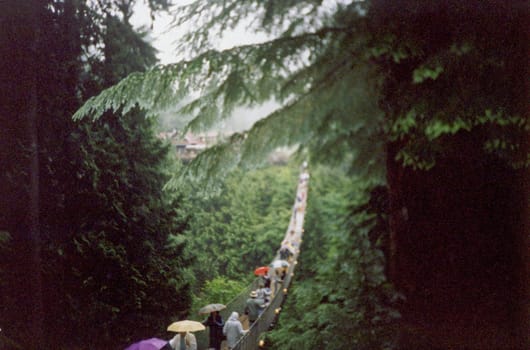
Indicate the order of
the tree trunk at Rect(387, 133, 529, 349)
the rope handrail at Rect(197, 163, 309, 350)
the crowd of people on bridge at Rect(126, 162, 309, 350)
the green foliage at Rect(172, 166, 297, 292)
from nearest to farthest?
1. the tree trunk at Rect(387, 133, 529, 349)
2. the crowd of people on bridge at Rect(126, 162, 309, 350)
3. the rope handrail at Rect(197, 163, 309, 350)
4. the green foliage at Rect(172, 166, 297, 292)

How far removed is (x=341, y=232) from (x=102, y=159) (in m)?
5.88

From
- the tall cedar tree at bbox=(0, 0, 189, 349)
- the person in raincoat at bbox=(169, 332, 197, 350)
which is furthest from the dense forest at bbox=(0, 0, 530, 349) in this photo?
the tall cedar tree at bbox=(0, 0, 189, 349)

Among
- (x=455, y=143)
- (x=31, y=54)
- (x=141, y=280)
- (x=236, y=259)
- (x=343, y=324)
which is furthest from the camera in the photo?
(x=236, y=259)

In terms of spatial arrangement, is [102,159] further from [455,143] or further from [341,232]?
[455,143]

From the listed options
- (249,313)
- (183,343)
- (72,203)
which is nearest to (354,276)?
(183,343)

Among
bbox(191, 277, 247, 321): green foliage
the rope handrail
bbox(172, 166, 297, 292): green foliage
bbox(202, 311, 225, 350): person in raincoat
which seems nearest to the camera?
the rope handrail

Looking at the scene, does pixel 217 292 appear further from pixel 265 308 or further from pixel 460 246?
pixel 460 246

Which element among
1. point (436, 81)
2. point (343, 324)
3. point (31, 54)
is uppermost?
point (31, 54)

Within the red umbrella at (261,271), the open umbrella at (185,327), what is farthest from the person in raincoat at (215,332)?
the red umbrella at (261,271)

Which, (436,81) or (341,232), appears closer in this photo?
(436,81)

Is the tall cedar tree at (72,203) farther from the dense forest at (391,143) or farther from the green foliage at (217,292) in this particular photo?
the dense forest at (391,143)

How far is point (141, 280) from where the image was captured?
735cm

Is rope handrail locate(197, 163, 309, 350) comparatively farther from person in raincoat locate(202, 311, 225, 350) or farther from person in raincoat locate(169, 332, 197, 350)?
person in raincoat locate(169, 332, 197, 350)

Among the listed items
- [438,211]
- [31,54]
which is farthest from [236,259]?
[438,211]
